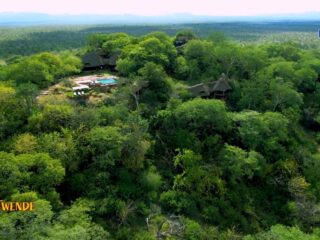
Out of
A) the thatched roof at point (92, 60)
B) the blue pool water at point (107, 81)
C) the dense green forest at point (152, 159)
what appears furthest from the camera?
the thatched roof at point (92, 60)

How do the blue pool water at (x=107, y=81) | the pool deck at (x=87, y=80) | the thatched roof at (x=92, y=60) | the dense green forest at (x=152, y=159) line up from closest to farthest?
the dense green forest at (x=152, y=159), the pool deck at (x=87, y=80), the blue pool water at (x=107, y=81), the thatched roof at (x=92, y=60)

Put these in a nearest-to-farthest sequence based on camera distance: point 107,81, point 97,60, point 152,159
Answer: point 152,159, point 107,81, point 97,60

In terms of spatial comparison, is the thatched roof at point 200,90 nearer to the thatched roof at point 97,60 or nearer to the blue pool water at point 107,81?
the blue pool water at point 107,81

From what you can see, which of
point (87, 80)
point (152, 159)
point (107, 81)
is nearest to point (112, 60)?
point (87, 80)

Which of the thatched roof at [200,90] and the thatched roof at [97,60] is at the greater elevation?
the thatched roof at [97,60]

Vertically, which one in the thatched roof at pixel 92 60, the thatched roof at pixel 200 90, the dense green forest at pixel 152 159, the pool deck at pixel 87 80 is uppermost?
the thatched roof at pixel 92 60

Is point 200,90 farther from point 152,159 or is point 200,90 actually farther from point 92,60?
point 92,60

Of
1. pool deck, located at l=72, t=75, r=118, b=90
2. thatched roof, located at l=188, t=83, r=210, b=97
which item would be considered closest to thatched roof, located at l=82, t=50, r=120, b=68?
pool deck, located at l=72, t=75, r=118, b=90

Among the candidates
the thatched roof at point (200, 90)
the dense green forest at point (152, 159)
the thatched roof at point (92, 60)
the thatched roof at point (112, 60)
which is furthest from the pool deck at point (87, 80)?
the thatched roof at point (200, 90)

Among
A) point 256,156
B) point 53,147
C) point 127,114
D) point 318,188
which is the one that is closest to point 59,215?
point 53,147
